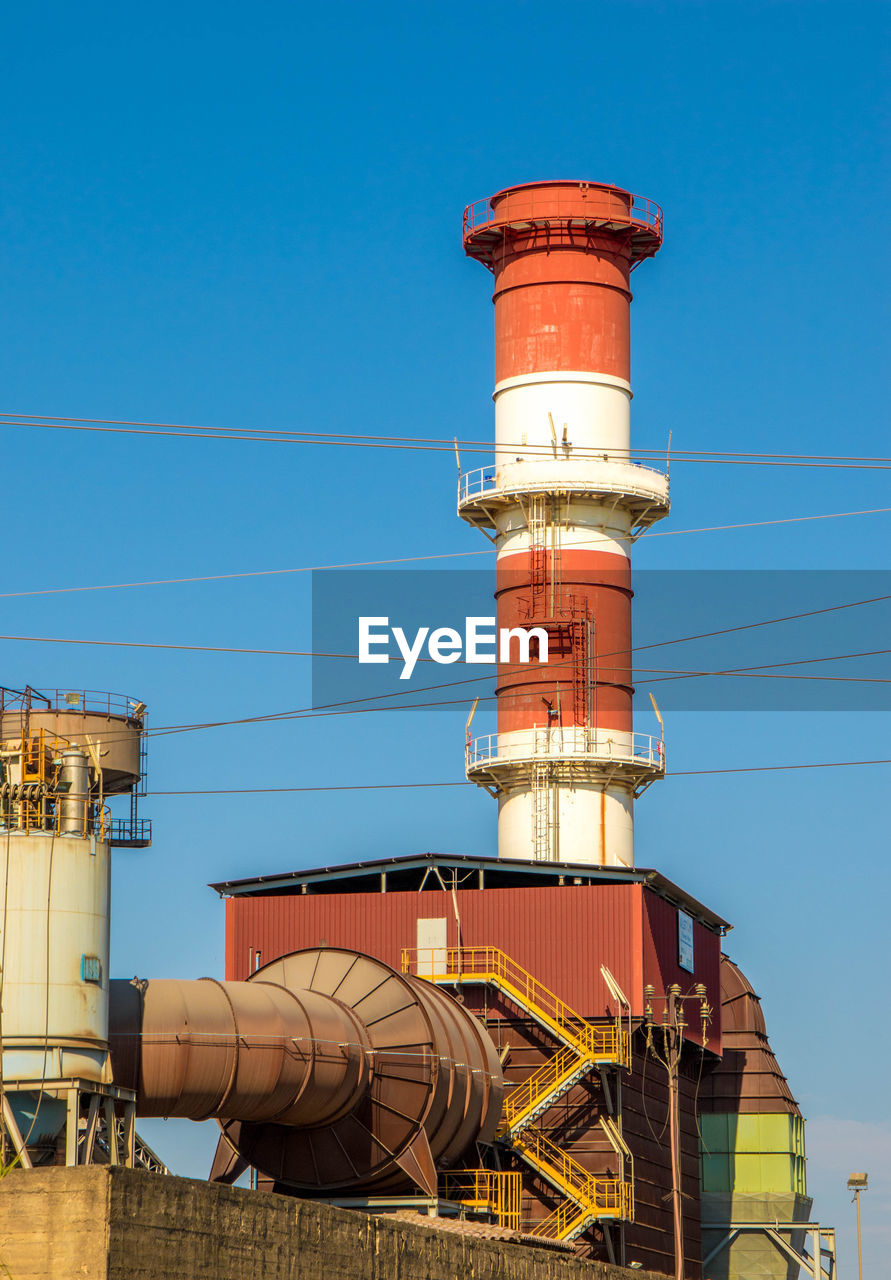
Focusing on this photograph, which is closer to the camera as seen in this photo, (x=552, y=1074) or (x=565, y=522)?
(x=552, y=1074)

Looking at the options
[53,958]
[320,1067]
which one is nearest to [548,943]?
[320,1067]

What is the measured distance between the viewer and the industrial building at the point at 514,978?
36312mm

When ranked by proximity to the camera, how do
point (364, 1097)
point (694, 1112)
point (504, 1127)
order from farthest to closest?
1. point (694, 1112)
2. point (504, 1127)
3. point (364, 1097)

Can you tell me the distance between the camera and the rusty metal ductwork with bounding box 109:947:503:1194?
127 feet

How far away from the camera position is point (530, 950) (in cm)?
5247

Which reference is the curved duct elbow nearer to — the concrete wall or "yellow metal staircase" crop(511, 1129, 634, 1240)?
the concrete wall

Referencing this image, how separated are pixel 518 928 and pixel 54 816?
18913 millimetres

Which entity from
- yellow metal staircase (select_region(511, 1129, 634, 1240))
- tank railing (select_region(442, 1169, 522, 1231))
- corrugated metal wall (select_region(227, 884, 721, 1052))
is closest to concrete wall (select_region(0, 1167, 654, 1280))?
tank railing (select_region(442, 1169, 522, 1231))

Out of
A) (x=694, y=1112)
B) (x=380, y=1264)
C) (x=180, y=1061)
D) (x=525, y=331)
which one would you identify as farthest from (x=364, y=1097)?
(x=525, y=331)

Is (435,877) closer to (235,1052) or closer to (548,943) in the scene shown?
(548,943)

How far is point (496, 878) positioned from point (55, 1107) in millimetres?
21893

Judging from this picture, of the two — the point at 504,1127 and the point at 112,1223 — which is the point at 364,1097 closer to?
the point at 504,1127

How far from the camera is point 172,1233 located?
29.1 m

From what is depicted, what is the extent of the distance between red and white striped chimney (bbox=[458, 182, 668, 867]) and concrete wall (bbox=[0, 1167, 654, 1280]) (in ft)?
85.1
